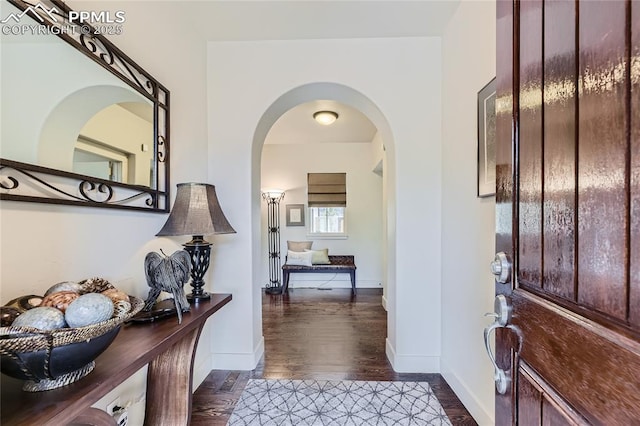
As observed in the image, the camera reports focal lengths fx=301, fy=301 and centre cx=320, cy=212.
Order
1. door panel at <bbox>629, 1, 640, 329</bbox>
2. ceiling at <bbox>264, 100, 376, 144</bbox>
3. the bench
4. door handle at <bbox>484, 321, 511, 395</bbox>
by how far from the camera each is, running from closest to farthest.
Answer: door panel at <bbox>629, 1, 640, 329</bbox> < door handle at <bbox>484, 321, 511, 395</bbox> < ceiling at <bbox>264, 100, 376, 144</bbox> < the bench

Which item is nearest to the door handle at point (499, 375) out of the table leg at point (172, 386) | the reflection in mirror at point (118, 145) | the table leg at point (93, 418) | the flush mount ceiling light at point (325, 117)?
the table leg at point (93, 418)

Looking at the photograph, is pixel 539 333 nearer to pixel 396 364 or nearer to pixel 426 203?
pixel 426 203

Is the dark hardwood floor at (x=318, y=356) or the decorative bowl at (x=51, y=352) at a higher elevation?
the decorative bowl at (x=51, y=352)

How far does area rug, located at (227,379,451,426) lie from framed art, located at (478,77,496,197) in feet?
4.61

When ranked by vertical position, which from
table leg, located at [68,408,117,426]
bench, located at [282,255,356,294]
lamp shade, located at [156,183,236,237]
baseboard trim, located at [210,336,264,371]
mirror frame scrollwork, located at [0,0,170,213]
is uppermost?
mirror frame scrollwork, located at [0,0,170,213]

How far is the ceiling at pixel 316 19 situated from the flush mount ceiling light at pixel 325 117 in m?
1.71

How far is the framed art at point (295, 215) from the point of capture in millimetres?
5785

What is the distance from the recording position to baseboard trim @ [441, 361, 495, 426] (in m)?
1.65

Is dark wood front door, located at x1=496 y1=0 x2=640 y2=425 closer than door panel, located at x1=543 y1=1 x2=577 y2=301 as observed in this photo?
Yes

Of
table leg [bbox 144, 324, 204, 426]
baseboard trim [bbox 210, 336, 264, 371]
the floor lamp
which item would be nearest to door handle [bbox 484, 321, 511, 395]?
table leg [bbox 144, 324, 204, 426]

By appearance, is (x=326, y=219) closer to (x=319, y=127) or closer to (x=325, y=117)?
(x=319, y=127)

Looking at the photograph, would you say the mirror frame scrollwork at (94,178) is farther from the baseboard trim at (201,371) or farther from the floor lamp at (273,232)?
the floor lamp at (273,232)

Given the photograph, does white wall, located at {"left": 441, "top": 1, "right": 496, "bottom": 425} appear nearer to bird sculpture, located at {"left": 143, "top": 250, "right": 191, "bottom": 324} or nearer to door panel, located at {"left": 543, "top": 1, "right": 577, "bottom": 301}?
door panel, located at {"left": 543, "top": 1, "right": 577, "bottom": 301}

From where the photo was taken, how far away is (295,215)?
19.0ft
